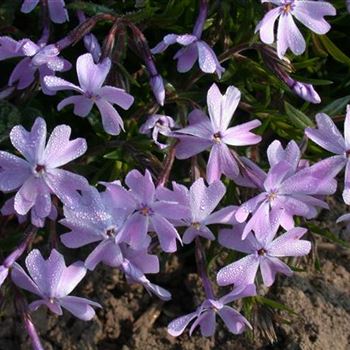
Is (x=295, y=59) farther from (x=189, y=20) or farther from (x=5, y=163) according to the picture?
(x=5, y=163)

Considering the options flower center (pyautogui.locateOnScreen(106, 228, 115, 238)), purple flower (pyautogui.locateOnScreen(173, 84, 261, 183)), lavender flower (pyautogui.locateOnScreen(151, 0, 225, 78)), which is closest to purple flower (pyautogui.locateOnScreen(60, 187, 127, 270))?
flower center (pyautogui.locateOnScreen(106, 228, 115, 238))

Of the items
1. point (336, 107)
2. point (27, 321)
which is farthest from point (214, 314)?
point (336, 107)

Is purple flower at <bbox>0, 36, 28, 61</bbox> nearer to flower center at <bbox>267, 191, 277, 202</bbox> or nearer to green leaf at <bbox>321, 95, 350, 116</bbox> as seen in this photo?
flower center at <bbox>267, 191, 277, 202</bbox>

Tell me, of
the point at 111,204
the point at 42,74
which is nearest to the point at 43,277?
the point at 111,204

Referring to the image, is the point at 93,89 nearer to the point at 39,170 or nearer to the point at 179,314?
the point at 39,170

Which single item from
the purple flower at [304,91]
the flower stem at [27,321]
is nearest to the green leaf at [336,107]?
the purple flower at [304,91]
